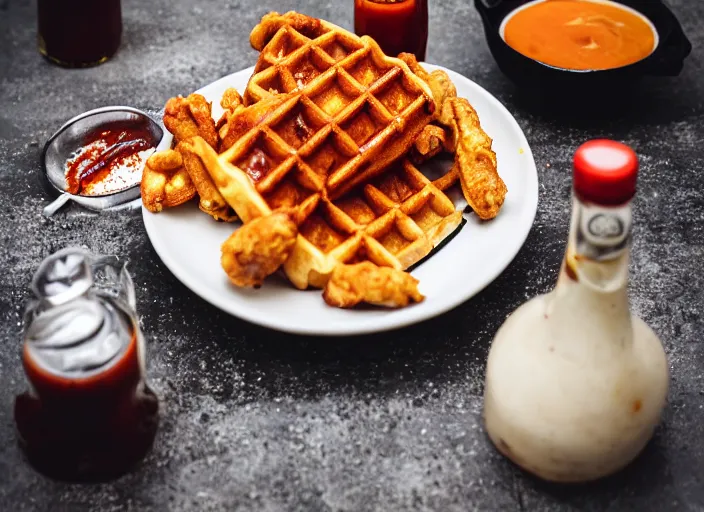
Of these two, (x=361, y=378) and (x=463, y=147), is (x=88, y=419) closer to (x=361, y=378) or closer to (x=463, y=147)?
(x=361, y=378)

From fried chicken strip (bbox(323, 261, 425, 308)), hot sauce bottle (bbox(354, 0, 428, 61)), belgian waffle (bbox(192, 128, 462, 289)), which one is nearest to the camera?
fried chicken strip (bbox(323, 261, 425, 308))

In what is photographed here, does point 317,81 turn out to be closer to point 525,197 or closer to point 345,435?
point 525,197

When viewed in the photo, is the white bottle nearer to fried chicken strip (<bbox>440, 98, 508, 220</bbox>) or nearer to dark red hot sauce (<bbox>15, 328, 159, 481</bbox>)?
fried chicken strip (<bbox>440, 98, 508, 220</bbox>)

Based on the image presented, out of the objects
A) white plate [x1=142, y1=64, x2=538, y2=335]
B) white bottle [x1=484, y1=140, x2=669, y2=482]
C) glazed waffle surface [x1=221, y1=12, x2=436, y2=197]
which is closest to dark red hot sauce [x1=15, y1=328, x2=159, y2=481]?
white plate [x1=142, y1=64, x2=538, y2=335]

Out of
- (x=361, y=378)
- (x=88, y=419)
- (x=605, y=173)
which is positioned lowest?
(x=361, y=378)

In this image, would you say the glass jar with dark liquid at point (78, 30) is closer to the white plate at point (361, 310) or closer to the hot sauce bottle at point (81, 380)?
the white plate at point (361, 310)

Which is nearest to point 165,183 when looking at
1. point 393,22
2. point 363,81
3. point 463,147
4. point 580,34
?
point 363,81
